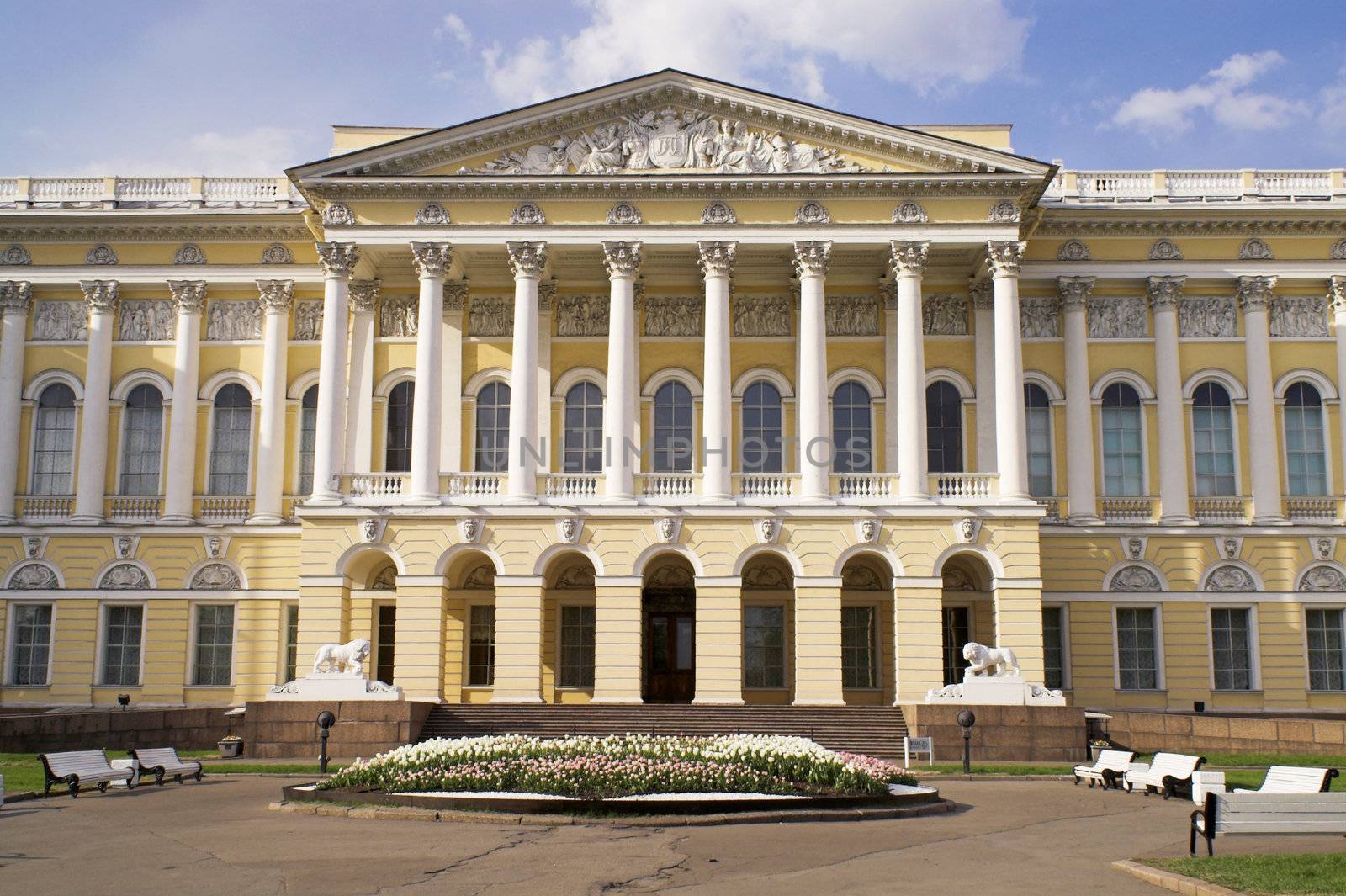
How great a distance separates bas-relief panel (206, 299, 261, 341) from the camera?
42.7 meters

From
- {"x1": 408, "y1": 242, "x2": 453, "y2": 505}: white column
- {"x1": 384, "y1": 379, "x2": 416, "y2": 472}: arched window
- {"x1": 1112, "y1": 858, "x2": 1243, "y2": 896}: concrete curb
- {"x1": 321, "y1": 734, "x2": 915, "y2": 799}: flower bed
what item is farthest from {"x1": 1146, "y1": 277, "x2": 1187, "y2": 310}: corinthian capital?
{"x1": 1112, "y1": 858, "x2": 1243, "y2": 896}: concrete curb

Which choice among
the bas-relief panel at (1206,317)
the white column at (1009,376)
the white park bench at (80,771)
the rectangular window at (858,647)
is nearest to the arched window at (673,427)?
the rectangular window at (858,647)

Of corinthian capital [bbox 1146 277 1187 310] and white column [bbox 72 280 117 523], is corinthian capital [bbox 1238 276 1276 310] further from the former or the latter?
white column [bbox 72 280 117 523]

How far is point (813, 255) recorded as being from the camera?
38.2m

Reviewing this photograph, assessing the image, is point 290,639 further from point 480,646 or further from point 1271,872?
point 1271,872


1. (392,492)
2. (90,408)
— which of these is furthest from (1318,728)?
(90,408)

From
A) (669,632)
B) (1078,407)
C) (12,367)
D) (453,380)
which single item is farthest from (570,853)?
(12,367)

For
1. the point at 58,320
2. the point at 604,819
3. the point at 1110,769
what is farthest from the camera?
the point at 58,320

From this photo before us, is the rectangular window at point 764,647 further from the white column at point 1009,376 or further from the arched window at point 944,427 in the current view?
the white column at point 1009,376

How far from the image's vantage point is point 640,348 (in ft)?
136

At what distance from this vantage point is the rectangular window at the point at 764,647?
39.9m

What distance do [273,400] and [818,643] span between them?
17.1m

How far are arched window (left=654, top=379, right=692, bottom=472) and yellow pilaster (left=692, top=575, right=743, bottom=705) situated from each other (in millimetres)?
4969

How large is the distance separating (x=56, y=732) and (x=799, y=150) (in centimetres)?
2275
